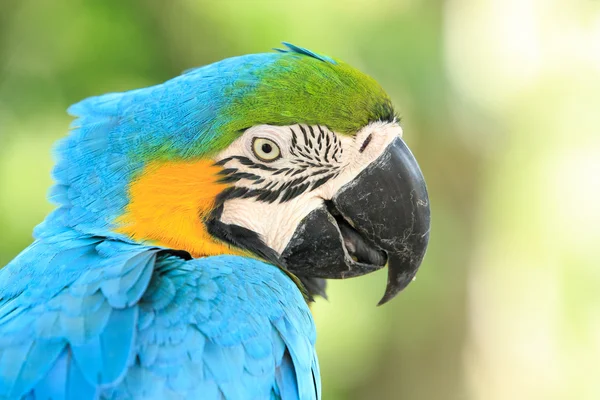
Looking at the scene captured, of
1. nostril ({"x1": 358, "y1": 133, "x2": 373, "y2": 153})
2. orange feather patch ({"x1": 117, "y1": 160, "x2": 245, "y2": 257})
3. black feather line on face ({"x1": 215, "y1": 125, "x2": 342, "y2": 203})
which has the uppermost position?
nostril ({"x1": 358, "y1": 133, "x2": 373, "y2": 153})

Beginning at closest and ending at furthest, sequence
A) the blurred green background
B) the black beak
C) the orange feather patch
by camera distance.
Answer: the orange feather patch, the black beak, the blurred green background

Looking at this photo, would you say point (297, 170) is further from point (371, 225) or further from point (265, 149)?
point (371, 225)

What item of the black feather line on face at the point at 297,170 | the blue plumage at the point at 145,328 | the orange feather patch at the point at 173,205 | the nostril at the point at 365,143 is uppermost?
the nostril at the point at 365,143

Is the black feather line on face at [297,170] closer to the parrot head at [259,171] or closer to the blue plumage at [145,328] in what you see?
the parrot head at [259,171]

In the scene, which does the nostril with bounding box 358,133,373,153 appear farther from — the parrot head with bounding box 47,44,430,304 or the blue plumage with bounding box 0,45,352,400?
the blue plumage with bounding box 0,45,352,400

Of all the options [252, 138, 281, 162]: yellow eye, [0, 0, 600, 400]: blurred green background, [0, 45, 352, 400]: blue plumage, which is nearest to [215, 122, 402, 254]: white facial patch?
[252, 138, 281, 162]: yellow eye

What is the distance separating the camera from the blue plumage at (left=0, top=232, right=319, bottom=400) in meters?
1.32

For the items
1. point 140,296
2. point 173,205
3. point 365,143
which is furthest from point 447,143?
point 140,296

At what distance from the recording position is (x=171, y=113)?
1.68 meters

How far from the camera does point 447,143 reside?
16.2 feet

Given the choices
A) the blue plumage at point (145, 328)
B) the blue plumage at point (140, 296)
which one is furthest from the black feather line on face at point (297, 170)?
the blue plumage at point (145, 328)

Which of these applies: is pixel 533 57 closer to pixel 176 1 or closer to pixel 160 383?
pixel 176 1

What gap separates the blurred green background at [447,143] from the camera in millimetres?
3711

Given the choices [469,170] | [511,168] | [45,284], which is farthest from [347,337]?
[45,284]
